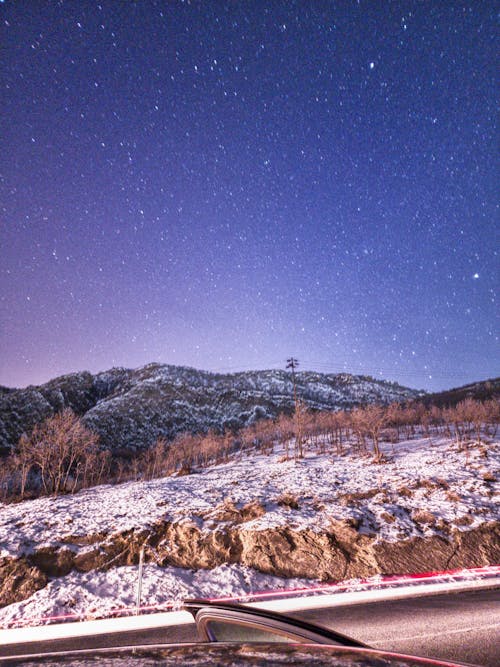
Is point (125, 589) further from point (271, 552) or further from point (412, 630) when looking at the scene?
point (412, 630)

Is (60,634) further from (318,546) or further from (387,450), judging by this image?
(387,450)

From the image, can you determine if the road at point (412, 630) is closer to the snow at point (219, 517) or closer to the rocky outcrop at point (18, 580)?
the snow at point (219, 517)

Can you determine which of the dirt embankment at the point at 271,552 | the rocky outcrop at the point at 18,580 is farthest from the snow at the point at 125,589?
the dirt embankment at the point at 271,552

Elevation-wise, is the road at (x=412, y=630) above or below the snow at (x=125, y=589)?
above

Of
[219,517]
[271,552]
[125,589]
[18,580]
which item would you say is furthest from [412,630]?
[18,580]

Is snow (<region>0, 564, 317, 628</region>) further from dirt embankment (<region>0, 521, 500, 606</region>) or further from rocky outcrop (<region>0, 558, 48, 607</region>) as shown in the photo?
dirt embankment (<region>0, 521, 500, 606</region>)

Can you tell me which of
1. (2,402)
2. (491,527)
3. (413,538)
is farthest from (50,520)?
(2,402)

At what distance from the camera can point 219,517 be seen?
1598 centimetres

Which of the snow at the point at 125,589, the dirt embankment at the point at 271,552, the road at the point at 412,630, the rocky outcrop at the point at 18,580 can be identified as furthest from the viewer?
the dirt embankment at the point at 271,552

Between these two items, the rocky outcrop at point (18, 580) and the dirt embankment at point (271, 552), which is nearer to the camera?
the rocky outcrop at point (18, 580)

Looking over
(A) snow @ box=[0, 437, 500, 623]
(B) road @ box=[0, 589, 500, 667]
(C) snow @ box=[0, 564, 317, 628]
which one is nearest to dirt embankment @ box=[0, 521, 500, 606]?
(A) snow @ box=[0, 437, 500, 623]

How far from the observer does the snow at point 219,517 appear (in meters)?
10.1

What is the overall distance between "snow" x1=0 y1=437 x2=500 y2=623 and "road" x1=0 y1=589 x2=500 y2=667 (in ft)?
9.28

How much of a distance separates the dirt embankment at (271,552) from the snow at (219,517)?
45 cm
